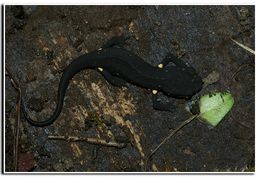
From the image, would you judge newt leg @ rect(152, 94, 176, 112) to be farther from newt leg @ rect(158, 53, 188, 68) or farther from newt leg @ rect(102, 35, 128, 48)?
newt leg @ rect(102, 35, 128, 48)

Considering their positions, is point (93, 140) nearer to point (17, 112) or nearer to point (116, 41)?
point (17, 112)

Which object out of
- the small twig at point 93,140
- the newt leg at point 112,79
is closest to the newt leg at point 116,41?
the newt leg at point 112,79

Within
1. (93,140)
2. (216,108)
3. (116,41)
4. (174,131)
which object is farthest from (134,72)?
(216,108)

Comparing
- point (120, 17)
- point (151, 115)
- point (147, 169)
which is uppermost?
point (120, 17)

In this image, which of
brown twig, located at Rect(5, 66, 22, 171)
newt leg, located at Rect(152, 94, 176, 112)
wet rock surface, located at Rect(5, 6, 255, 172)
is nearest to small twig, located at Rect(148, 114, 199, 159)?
wet rock surface, located at Rect(5, 6, 255, 172)

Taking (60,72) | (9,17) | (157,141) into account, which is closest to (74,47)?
(60,72)

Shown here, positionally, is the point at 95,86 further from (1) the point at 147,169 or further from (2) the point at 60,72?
(1) the point at 147,169
